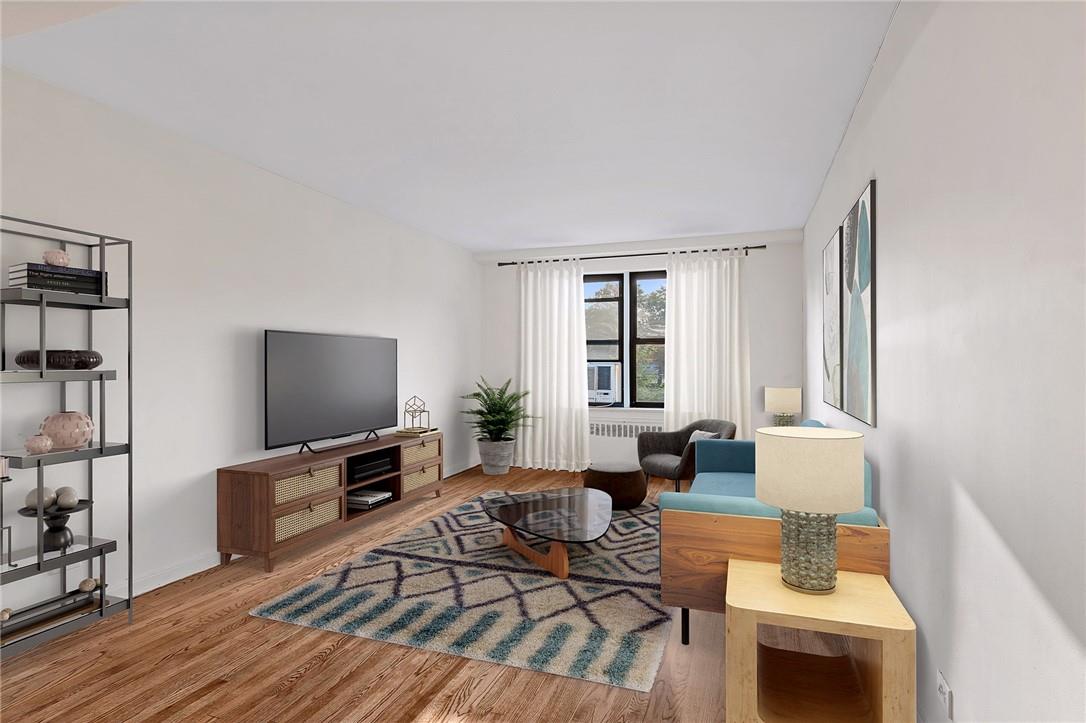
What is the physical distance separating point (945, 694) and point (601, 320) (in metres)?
5.33

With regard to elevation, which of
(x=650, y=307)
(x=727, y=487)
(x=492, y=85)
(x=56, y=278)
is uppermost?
(x=492, y=85)

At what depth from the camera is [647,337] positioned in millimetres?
6574

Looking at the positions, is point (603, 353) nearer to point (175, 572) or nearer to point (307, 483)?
point (307, 483)

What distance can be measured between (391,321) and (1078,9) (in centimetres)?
488

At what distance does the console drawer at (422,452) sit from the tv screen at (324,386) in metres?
0.33

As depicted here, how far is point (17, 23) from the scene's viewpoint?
1717 millimetres

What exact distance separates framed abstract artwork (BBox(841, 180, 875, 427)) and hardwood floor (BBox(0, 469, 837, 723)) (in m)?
1.15

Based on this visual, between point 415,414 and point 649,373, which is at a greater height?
point 649,373

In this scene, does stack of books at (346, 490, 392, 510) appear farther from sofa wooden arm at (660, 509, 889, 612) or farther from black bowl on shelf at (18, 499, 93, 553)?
sofa wooden arm at (660, 509, 889, 612)

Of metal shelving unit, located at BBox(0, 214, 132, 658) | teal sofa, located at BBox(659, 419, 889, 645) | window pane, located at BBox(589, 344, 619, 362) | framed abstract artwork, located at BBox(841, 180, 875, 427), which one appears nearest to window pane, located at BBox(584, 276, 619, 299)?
window pane, located at BBox(589, 344, 619, 362)

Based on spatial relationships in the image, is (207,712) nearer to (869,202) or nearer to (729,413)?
(869,202)

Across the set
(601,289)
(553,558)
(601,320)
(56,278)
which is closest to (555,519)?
(553,558)

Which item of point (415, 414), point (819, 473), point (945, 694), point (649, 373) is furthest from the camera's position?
point (649, 373)

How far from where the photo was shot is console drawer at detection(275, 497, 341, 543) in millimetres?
3549
